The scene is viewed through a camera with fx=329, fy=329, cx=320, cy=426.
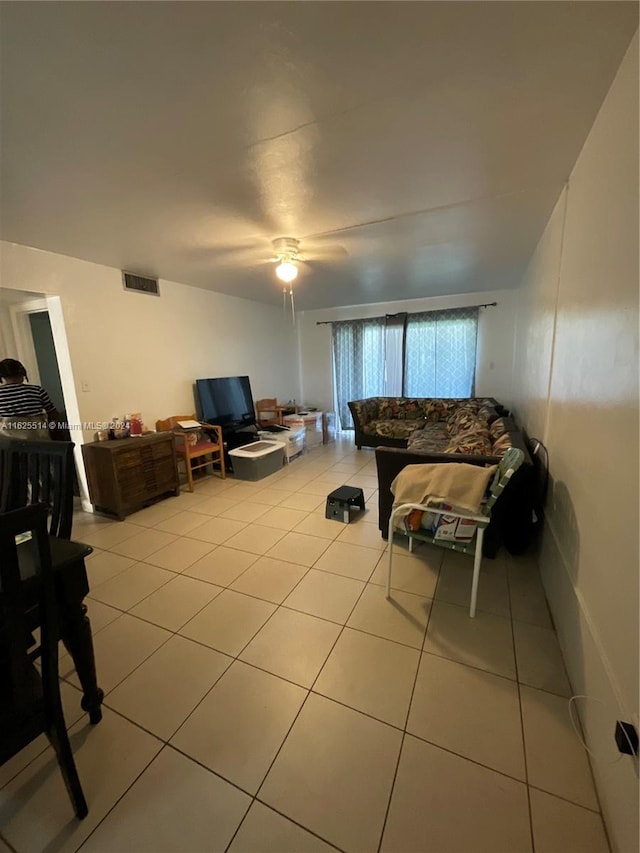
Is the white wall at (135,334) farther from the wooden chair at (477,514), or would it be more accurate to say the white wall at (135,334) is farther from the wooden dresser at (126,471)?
the wooden chair at (477,514)

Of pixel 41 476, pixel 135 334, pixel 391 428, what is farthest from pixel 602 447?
pixel 135 334

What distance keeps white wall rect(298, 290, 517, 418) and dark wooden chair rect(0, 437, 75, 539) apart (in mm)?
5043

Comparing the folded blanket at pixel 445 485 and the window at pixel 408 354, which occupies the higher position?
the window at pixel 408 354

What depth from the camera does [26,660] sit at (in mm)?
937

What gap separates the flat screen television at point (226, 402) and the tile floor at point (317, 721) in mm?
2333

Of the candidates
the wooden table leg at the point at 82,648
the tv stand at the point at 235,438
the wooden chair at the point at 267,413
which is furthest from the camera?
the wooden chair at the point at 267,413

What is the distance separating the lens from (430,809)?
103cm

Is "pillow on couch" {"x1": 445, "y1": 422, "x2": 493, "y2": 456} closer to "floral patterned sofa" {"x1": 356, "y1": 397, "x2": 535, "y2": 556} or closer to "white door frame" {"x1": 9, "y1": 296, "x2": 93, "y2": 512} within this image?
"floral patterned sofa" {"x1": 356, "y1": 397, "x2": 535, "y2": 556}

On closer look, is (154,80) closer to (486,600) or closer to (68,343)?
(68,343)

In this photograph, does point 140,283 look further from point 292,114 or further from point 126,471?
point 292,114

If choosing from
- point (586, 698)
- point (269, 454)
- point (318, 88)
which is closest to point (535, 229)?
point (318, 88)

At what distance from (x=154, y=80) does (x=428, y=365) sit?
4839 millimetres

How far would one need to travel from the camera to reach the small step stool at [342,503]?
2.86 m

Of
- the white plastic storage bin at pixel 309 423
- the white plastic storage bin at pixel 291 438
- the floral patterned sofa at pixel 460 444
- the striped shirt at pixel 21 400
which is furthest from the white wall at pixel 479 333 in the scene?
the striped shirt at pixel 21 400
